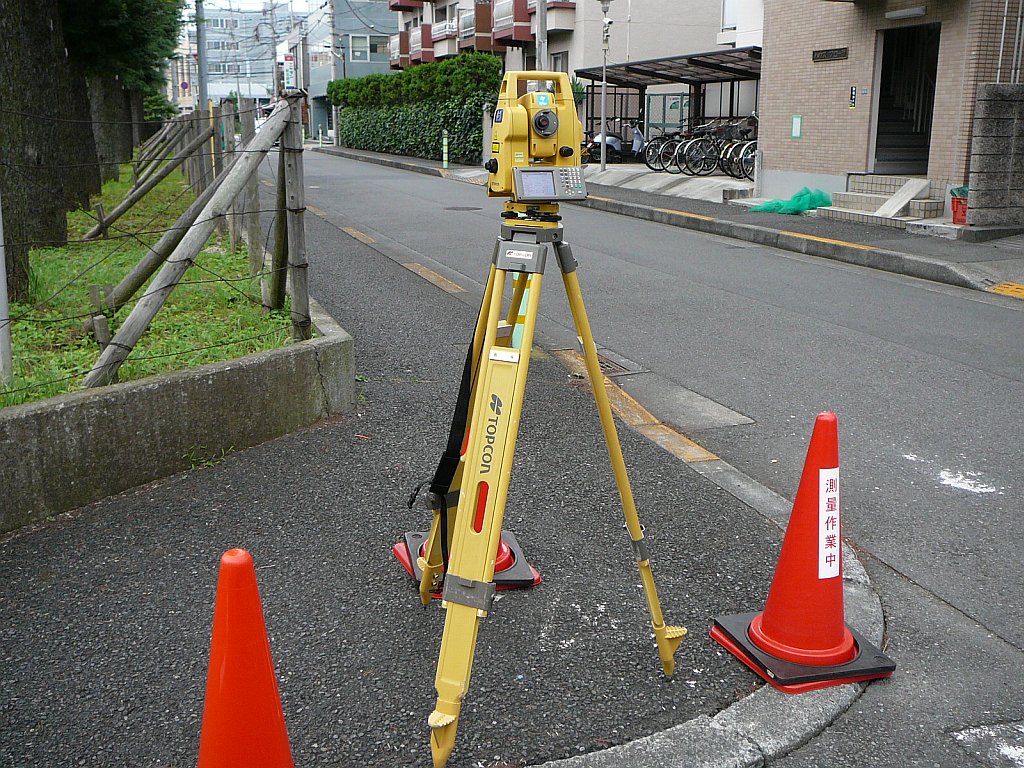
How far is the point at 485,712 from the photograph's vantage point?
111 inches

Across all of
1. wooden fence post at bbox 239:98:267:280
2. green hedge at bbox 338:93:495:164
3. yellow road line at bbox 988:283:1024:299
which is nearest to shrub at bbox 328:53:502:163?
green hedge at bbox 338:93:495:164

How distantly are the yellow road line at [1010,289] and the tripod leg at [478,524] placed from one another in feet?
29.5

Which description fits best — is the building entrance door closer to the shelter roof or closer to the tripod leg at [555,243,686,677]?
the shelter roof

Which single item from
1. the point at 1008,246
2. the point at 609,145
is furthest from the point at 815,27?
the point at 609,145

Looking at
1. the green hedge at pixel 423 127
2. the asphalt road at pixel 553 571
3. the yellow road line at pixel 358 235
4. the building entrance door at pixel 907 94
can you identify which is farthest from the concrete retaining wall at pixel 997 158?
the green hedge at pixel 423 127

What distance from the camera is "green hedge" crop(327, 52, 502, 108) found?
97.6ft

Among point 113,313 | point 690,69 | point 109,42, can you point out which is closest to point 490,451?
point 113,313

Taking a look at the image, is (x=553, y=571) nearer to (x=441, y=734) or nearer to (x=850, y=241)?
(x=441, y=734)

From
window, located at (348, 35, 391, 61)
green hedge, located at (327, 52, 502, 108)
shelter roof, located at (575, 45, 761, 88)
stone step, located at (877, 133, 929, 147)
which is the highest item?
window, located at (348, 35, 391, 61)

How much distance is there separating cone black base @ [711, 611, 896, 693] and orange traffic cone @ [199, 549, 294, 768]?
5.13ft

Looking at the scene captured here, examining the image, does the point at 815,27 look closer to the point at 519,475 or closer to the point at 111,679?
the point at 519,475

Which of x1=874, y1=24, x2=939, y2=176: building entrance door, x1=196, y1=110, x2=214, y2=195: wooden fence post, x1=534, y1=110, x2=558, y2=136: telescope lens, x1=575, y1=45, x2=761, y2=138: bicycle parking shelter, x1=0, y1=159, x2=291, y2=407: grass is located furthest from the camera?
x1=575, y1=45, x2=761, y2=138: bicycle parking shelter

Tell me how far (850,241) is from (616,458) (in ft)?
35.9

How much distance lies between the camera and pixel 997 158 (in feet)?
42.1
